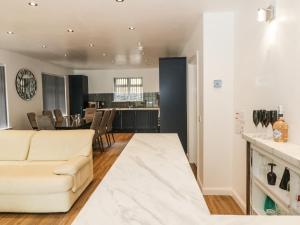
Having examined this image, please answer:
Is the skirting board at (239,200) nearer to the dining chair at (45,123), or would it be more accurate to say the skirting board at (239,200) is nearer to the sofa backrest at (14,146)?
the sofa backrest at (14,146)

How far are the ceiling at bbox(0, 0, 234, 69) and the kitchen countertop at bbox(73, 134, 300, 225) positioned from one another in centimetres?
232

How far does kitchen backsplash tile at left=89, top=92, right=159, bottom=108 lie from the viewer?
35.3 feet

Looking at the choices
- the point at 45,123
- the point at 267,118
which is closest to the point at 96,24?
the point at 45,123

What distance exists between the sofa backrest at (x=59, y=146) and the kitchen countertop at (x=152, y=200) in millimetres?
2262

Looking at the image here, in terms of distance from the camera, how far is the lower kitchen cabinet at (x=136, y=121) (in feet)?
30.8

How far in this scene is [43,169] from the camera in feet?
11.3

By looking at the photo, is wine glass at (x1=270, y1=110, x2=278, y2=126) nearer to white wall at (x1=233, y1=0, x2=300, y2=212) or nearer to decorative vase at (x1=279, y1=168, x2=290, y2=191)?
white wall at (x1=233, y1=0, x2=300, y2=212)

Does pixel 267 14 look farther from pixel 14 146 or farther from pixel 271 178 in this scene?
pixel 14 146

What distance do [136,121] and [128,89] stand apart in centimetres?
207

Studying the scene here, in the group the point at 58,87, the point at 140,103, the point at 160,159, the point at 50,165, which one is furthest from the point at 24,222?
the point at 140,103

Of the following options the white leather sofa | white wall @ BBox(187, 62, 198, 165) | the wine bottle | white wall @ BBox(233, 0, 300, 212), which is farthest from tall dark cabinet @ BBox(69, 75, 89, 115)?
the wine bottle

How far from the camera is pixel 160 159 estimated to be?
178cm

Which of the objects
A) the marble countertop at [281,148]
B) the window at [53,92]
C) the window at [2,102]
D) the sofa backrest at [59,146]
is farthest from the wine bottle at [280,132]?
the window at [53,92]

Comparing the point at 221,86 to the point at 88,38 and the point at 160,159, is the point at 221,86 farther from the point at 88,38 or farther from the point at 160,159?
the point at 88,38
